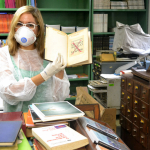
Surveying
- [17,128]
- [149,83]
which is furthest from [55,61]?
[149,83]

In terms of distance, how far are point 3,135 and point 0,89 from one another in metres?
0.68

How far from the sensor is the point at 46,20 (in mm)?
3607

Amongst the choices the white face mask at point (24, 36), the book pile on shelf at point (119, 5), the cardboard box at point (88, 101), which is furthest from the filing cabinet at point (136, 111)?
the book pile on shelf at point (119, 5)

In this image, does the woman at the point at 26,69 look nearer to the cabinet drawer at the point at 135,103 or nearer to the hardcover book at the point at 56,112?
the hardcover book at the point at 56,112

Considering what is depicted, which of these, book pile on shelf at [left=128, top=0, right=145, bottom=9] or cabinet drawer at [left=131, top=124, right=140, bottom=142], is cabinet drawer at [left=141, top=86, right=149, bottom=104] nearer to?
cabinet drawer at [left=131, top=124, right=140, bottom=142]

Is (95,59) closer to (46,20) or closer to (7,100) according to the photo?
(46,20)

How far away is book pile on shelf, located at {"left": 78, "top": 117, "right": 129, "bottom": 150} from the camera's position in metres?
0.75

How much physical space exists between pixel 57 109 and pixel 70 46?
1.45 feet

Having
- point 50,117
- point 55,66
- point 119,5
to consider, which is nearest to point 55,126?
point 50,117

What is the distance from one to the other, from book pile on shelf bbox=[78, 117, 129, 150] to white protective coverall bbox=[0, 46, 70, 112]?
1.85 ft

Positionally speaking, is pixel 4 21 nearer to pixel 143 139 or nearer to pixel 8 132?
pixel 143 139

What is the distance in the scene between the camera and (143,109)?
6.61 feet

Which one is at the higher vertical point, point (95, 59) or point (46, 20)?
point (46, 20)

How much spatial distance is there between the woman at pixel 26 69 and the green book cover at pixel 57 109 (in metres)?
0.31
